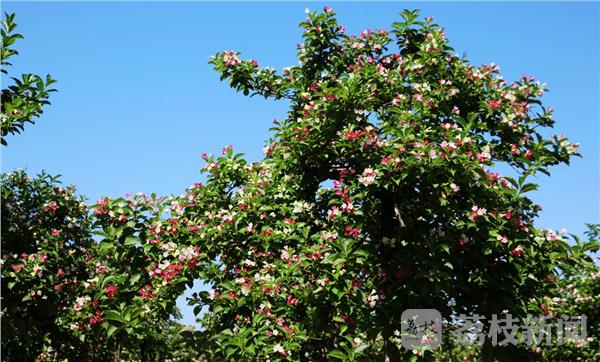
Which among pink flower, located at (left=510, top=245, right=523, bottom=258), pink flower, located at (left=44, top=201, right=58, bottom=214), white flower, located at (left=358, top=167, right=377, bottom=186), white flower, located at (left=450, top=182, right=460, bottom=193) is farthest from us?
pink flower, located at (left=44, top=201, right=58, bottom=214)

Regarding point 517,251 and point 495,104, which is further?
point 495,104

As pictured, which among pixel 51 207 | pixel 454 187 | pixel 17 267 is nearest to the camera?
pixel 454 187

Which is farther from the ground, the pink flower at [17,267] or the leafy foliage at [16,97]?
the leafy foliage at [16,97]

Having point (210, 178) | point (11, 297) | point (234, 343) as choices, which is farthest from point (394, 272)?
point (11, 297)

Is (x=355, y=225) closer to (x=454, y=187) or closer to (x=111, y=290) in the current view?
(x=454, y=187)

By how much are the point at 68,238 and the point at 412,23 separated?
21.6ft

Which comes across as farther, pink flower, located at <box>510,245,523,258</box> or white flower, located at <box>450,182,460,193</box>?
pink flower, located at <box>510,245,523,258</box>

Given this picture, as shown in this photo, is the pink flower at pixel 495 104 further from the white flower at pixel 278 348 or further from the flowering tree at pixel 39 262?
the flowering tree at pixel 39 262

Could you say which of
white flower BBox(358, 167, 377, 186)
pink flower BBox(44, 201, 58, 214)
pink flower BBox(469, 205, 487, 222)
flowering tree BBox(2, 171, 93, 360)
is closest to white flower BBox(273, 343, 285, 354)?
white flower BBox(358, 167, 377, 186)

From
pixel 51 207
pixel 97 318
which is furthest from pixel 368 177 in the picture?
pixel 51 207

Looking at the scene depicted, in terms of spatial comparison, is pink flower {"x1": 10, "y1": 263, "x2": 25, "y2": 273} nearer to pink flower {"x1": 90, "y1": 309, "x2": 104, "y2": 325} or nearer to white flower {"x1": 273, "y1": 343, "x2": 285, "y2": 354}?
pink flower {"x1": 90, "y1": 309, "x2": 104, "y2": 325}

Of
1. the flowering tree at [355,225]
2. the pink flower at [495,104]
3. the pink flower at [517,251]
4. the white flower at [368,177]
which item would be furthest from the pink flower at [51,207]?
the pink flower at [517,251]

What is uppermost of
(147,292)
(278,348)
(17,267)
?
(17,267)

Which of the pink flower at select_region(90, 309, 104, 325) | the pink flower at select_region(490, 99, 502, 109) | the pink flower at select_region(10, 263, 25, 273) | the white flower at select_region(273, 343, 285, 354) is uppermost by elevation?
the pink flower at select_region(490, 99, 502, 109)
